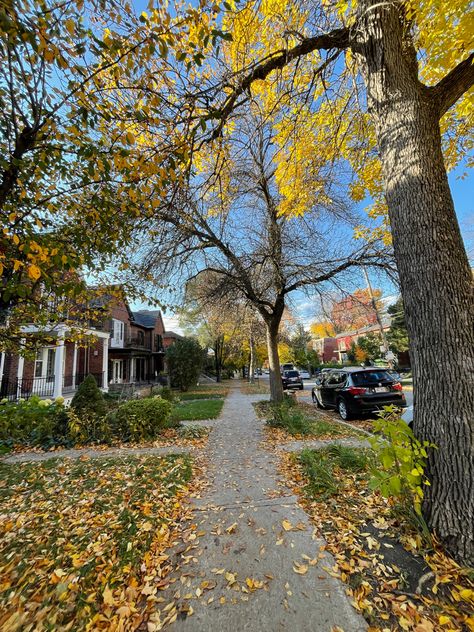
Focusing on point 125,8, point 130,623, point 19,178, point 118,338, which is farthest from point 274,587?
point 118,338

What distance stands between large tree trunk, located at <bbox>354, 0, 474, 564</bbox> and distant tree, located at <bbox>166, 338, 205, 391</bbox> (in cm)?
1980

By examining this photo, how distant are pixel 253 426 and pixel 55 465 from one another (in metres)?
5.12

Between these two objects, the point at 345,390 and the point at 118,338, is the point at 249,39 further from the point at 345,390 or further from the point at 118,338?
the point at 118,338

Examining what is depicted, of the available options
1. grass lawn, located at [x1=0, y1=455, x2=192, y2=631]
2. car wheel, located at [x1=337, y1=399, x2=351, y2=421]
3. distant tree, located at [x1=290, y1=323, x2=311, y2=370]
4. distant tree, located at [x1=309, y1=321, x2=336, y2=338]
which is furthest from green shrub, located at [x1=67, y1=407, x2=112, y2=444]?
distant tree, located at [x1=290, y1=323, x2=311, y2=370]

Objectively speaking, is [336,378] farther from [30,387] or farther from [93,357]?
[93,357]

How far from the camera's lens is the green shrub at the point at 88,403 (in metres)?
7.06

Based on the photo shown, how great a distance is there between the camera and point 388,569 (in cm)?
232

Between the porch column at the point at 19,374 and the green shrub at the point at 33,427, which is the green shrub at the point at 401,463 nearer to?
the green shrub at the point at 33,427

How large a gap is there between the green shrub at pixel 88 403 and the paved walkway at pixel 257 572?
4.40m

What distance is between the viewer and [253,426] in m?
8.52

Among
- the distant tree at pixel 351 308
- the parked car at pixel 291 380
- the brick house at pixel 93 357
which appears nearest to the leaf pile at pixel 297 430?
the distant tree at pixel 351 308

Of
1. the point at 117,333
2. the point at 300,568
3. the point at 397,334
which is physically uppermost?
the point at 117,333

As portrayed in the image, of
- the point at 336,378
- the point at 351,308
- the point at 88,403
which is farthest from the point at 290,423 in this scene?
the point at 88,403

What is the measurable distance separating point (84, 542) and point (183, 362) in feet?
61.7
